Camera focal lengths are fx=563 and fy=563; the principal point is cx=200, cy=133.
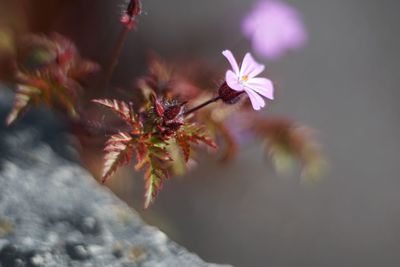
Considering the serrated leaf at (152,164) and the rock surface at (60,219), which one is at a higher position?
the serrated leaf at (152,164)

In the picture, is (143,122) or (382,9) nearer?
(143,122)

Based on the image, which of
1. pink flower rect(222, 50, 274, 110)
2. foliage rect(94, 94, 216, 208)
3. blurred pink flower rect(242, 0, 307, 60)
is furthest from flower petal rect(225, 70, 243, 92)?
blurred pink flower rect(242, 0, 307, 60)

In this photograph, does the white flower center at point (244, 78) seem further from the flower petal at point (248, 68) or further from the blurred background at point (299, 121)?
the blurred background at point (299, 121)

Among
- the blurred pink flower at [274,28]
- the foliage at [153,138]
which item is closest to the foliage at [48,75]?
the foliage at [153,138]

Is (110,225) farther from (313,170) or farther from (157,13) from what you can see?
(157,13)

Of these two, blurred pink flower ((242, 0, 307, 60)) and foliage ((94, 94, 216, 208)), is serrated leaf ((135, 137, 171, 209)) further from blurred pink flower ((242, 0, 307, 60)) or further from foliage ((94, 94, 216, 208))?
blurred pink flower ((242, 0, 307, 60))

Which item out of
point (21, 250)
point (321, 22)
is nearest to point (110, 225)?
point (21, 250)

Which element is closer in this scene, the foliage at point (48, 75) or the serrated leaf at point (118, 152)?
the serrated leaf at point (118, 152)
